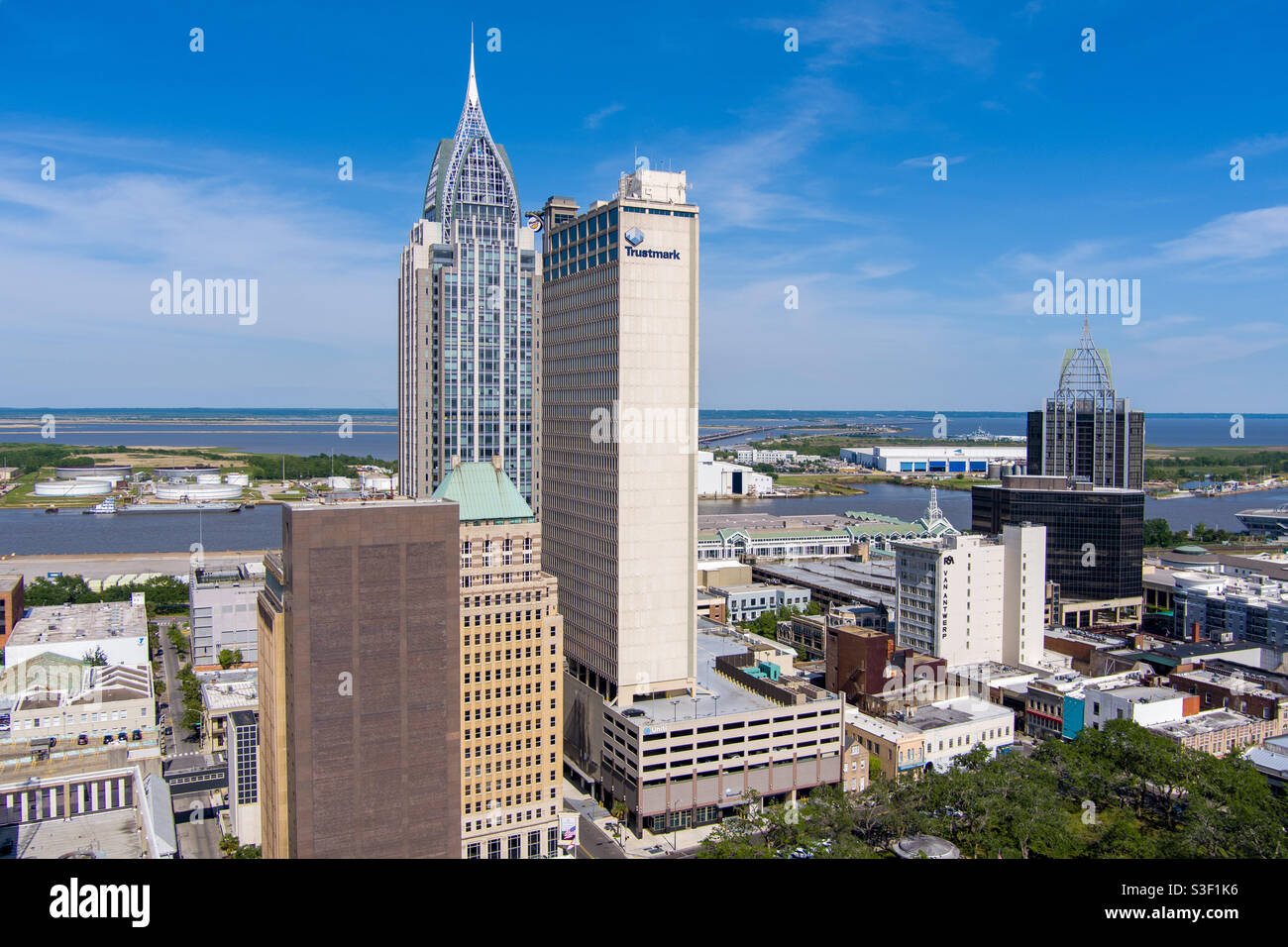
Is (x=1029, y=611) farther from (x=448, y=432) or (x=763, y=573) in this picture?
(x=448, y=432)

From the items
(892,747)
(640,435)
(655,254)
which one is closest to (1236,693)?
(892,747)

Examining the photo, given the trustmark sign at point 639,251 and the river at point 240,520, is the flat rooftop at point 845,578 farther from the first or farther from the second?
the river at point 240,520

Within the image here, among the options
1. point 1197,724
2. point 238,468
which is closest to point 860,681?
point 1197,724

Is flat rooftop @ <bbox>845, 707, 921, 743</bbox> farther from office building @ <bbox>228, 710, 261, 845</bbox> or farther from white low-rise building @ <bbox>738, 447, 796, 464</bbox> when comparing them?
white low-rise building @ <bbox>738, 447, 796, 464</bbox>

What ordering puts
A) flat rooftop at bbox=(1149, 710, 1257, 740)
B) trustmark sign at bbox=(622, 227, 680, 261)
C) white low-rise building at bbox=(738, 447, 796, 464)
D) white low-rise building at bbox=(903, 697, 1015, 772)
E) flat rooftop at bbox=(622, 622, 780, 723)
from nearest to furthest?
flat rooftop at bbox=(622, 622, 780, 723)
trustmark sign at bbox=(622, 227, 680, 261)
flat rooftop at bbox=(1149, 710, 1257, 740)
white low-rise building at bbox=(903, 697, 1015, 772)
white low-rise building at bbox=(738, 447, 796, 464)

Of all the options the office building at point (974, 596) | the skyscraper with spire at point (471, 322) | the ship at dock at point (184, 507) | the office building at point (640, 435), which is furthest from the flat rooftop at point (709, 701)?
the ship at dock at point (184, 507)

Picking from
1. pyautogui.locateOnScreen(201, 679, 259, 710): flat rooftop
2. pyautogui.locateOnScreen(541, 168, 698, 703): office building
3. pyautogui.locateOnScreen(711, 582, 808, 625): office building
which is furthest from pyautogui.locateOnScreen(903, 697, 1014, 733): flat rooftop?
pyautogui.locateOnScreen(201, 679, 259, 710): flat rooftop
